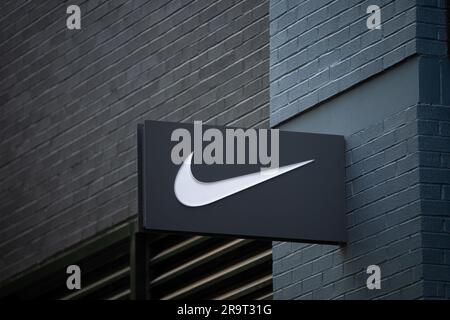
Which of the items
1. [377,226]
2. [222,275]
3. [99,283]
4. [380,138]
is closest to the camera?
[377,226]

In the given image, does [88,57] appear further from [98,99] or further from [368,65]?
[368,65]

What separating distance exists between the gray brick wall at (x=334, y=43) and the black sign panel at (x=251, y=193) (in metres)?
0.57

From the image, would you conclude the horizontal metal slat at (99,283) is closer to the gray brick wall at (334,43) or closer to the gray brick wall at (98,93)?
the gray brick wall at (98,93)

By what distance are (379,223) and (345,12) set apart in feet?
5.60

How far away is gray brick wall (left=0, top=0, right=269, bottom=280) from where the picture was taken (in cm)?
1352

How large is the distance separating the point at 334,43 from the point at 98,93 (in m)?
4.23

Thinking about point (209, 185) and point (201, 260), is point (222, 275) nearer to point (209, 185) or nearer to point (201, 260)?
point (201, 260)

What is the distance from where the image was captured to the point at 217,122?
13531 millimetres

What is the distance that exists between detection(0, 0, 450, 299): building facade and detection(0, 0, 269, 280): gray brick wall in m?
0.02

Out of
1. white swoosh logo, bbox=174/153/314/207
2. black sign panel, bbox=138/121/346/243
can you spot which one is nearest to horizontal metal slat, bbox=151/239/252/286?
black sign panel, bbox=138/121/346/243

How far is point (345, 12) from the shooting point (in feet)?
37.3

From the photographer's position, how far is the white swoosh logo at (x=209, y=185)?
10.4 metres

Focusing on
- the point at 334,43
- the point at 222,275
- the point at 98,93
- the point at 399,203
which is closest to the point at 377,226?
the point at 399,203

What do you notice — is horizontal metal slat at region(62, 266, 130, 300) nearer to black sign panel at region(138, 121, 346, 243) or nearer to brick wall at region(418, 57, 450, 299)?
black sign panel at region(138, 121, 346, 243)
